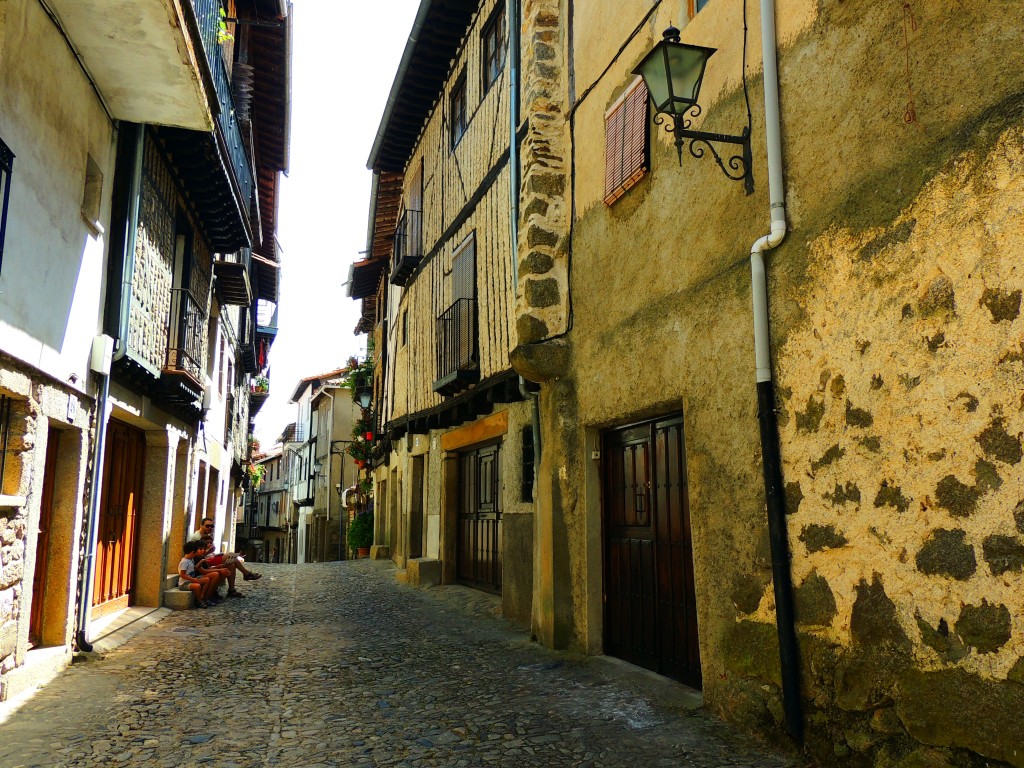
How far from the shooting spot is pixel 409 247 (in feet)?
45.0

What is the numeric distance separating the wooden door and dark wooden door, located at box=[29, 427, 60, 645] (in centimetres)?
162

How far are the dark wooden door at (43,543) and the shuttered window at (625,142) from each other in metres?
4.96

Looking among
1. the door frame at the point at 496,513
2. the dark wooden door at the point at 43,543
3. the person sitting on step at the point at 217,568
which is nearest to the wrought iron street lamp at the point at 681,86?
the dark wooden door at the point at 43,543

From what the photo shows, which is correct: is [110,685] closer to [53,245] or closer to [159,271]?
[53,245]

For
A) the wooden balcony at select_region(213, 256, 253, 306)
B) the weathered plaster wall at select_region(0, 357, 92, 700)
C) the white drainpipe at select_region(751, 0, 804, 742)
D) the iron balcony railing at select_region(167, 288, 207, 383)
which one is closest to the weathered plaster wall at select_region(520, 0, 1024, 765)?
the white drainpipe at select_region(751, 0, 804, 742)

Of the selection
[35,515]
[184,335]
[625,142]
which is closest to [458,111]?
[184,335]

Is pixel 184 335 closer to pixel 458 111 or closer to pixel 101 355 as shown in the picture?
pixel 101 355

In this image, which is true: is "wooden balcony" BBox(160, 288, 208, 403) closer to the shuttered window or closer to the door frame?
the door frame

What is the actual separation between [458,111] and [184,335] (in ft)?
16.7

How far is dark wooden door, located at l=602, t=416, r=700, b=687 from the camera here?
5.45 m

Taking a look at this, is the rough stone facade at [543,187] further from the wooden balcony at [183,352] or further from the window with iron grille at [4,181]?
the wooden balcony at [183,352]

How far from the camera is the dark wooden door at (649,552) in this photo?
17.9 feet

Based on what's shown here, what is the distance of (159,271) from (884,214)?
7.87 metres

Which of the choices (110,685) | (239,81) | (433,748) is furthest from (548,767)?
(239,81)
